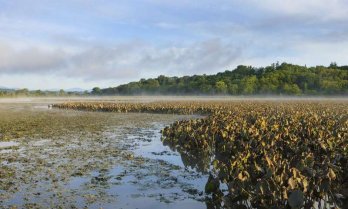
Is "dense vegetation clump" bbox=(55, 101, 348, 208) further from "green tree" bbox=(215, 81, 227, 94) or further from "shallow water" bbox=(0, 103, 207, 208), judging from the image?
"green tree" bbox=(215, 81, 227, 94)

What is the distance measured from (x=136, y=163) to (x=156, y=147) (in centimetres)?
393

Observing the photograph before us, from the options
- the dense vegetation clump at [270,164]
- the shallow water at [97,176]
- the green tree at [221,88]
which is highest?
the green tree at [221,88]

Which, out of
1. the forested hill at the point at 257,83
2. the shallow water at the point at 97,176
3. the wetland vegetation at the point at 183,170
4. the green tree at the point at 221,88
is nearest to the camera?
the wetland vegetation at the point at 183,170

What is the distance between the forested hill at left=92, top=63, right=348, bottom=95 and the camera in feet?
375

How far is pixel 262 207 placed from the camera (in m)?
7.15

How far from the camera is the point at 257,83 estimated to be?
128 meters

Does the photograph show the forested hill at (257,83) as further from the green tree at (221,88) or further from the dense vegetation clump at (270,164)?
the dense vegetation clump at (270,164)

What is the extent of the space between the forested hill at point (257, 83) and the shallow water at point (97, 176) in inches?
3791

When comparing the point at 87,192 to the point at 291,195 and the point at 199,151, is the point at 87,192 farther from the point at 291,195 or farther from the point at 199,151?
the point at 199,151

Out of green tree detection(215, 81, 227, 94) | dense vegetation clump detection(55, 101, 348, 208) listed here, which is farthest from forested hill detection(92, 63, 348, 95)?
dense vegetation clump detection(55, 101, 348, 208)

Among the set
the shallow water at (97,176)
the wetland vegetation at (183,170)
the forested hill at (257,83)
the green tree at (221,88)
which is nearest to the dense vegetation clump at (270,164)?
the wetland vegetation at (183,170)

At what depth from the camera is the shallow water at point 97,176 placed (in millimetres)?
9156

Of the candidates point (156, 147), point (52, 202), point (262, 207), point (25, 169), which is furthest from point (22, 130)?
point (262, 207)

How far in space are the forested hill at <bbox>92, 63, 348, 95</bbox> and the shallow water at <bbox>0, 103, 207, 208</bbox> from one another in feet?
316
